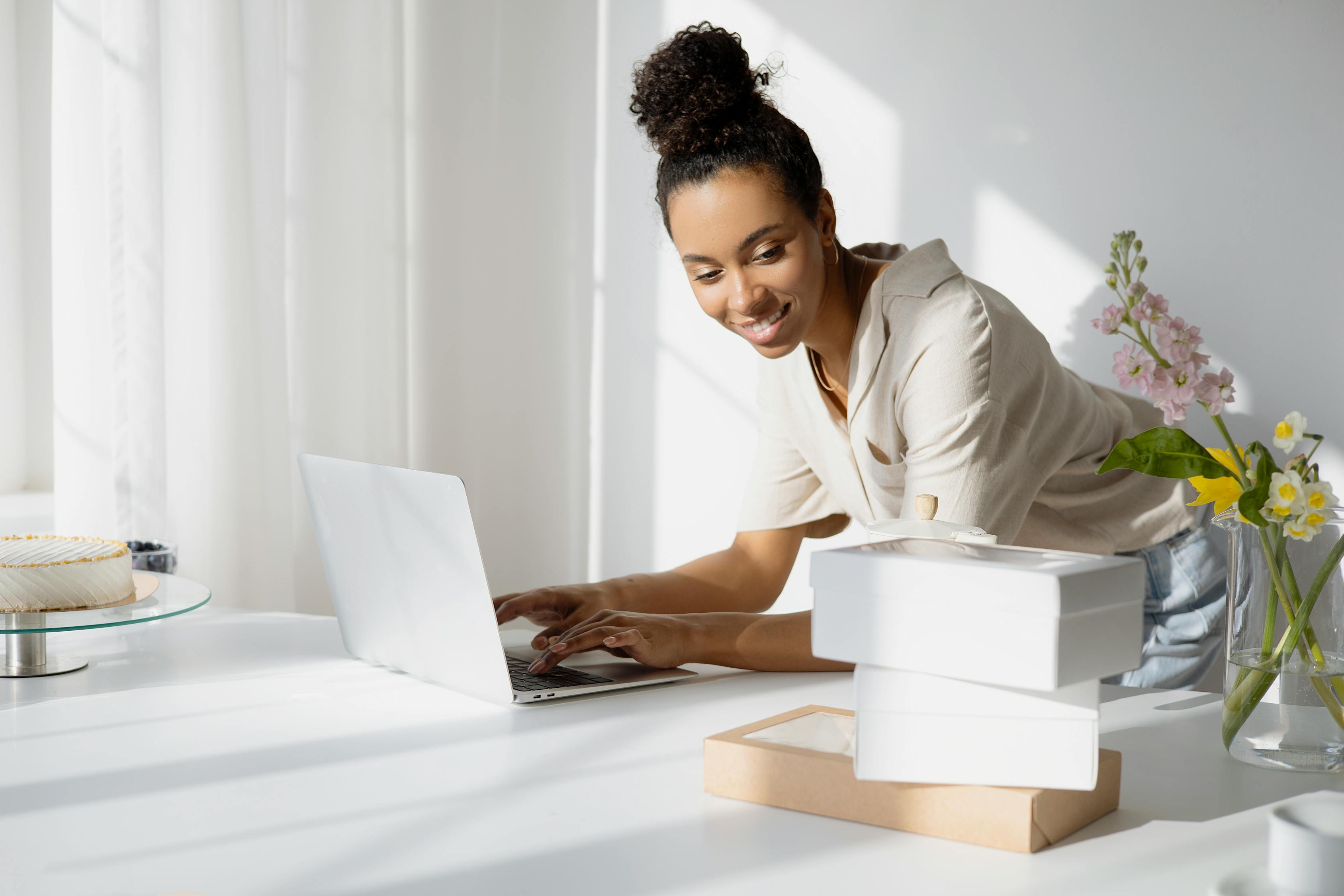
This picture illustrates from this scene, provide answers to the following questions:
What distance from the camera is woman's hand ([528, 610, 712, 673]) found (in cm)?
119

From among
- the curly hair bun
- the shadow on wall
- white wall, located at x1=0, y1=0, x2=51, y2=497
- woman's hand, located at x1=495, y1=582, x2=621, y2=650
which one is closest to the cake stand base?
woman's hand, located at x1=495, y1=582, x2=621, y2=650

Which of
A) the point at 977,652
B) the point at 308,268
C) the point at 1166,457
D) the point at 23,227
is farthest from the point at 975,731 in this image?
the point at 23,227

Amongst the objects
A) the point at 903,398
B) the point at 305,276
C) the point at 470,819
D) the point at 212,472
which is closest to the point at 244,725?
the point at 470,819

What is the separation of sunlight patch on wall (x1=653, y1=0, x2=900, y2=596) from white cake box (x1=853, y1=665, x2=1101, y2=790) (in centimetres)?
172

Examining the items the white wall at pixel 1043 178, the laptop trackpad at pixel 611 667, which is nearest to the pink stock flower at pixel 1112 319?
the laptop trackpad at pixel 611 667

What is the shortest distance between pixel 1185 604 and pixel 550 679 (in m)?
0.95

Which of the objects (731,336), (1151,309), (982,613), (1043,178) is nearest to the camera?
(982,613)

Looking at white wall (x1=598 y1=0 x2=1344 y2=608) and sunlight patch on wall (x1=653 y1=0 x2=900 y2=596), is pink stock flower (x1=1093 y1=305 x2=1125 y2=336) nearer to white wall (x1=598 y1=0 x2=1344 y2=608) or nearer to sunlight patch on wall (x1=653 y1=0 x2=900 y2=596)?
white wall (x1=598 y1=0 x2=1344 y2=608)

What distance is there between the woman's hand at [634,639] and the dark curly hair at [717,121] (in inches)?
19.4

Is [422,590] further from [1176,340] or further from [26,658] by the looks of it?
[1176,340]

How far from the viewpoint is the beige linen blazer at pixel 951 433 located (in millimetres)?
1259

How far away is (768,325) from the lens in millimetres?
1367

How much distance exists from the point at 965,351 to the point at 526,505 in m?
1.75

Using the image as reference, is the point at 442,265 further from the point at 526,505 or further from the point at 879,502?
the point at 879,502
